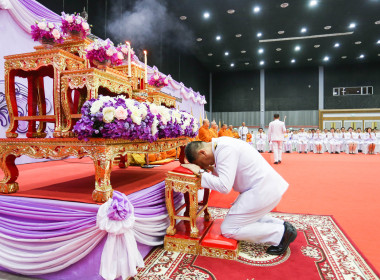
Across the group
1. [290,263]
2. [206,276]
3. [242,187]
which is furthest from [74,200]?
[290,263]

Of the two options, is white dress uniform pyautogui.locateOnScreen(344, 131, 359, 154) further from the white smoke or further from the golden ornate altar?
the golden ornate altar

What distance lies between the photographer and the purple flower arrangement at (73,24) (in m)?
2.14

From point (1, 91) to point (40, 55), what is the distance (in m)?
2.80

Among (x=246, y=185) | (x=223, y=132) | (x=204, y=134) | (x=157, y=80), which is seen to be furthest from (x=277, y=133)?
(x=246, y=185)

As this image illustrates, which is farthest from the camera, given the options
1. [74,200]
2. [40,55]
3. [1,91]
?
[1,91]

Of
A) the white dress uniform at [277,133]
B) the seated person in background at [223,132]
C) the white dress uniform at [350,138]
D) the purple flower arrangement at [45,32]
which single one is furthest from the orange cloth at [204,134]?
the white dress uniform at [350,138]

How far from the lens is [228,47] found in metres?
12.7

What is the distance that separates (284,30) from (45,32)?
1078 cm

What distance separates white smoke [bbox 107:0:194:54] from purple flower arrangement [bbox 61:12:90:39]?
4.66m

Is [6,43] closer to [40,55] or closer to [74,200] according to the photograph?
[40,55]

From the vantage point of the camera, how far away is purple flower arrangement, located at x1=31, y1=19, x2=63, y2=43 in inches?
80.4

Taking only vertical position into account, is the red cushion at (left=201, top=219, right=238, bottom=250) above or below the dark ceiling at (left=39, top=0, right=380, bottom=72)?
below

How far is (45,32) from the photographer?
81.4 inches

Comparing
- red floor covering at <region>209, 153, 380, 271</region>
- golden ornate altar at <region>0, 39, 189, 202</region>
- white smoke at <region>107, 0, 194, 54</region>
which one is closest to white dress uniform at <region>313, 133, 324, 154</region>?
red floor covering at <region>209, 153, 380, 271</region>
